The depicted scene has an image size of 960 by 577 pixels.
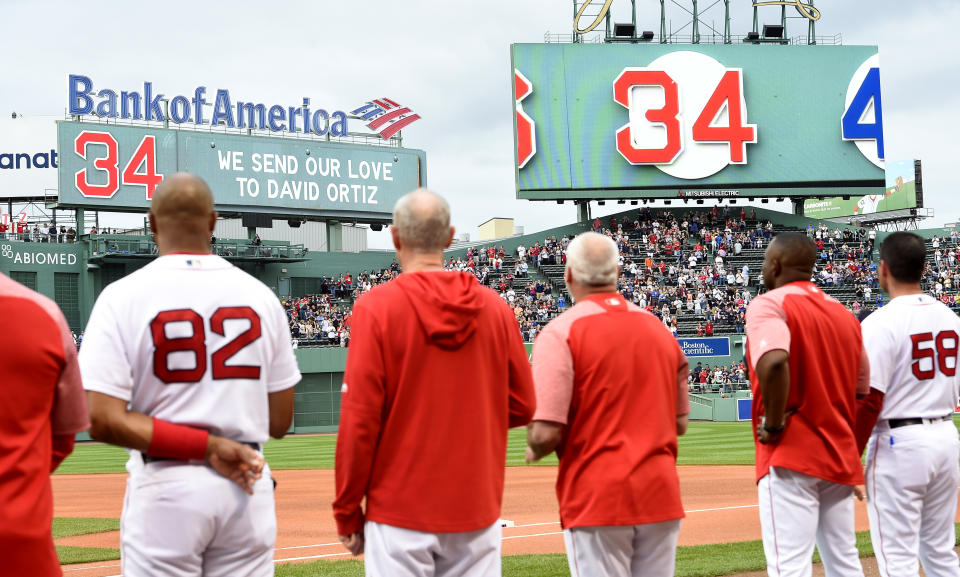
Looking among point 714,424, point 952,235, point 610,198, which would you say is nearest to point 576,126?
point 610,198

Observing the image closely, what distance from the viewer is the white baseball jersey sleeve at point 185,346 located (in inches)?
132

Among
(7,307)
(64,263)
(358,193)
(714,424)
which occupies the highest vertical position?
(358,193)

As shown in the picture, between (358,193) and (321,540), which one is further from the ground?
(358,193)

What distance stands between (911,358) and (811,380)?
2.71 ft

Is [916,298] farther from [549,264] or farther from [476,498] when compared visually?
[549,264]

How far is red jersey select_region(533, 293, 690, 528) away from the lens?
3963 mm

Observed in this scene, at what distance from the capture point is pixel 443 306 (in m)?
3.61

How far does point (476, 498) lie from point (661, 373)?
37.8 inches

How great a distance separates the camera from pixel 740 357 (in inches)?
1587

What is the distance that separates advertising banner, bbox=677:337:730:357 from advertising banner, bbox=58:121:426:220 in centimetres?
1476

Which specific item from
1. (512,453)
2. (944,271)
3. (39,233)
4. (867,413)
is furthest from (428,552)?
(944,271)

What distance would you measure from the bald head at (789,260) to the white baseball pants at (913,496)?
0.93 m

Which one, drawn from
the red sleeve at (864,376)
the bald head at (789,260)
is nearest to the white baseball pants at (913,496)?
the red sleeve at (864,376)

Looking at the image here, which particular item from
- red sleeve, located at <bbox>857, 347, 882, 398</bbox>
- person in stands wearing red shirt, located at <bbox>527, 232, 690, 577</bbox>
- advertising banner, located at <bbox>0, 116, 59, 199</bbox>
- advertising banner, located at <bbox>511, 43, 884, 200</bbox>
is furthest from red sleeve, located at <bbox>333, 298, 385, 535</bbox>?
advertising banner, located at <bbox>0, 116, 59, 199</bbox>
